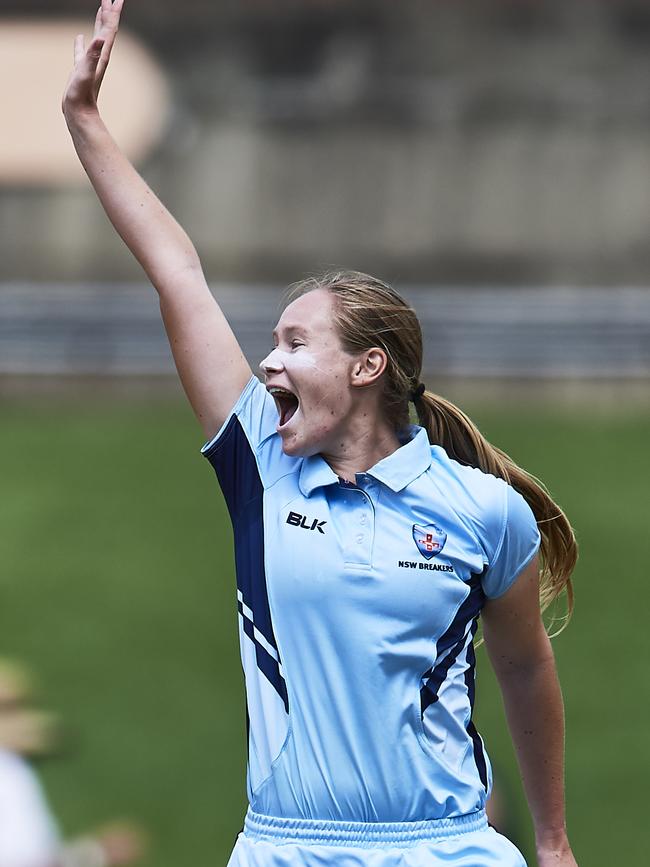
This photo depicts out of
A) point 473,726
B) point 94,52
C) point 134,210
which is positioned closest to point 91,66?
point 94,52

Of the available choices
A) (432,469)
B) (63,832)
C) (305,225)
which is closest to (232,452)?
(432,469)

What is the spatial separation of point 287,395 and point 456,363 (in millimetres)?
16298

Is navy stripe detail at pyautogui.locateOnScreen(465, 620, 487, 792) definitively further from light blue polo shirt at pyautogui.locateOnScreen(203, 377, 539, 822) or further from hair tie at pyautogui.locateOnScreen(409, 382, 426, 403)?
hair tie at pyautogui.locateOnScreen(409, 382, 426, 403)

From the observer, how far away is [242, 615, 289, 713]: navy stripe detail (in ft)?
9.93

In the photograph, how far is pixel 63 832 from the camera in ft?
32.8

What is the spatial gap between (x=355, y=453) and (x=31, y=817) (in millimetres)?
2709

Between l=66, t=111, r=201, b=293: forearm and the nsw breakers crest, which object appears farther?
l=66, t=111, r=201, b=293: forearm

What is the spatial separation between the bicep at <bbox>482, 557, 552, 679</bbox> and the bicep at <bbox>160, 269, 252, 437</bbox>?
65 cm

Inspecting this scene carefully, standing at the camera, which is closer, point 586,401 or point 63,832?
point 63,832

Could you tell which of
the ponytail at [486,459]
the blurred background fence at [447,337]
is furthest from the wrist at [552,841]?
the blurred background fence at [447,337]

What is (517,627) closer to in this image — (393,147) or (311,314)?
(311,314)

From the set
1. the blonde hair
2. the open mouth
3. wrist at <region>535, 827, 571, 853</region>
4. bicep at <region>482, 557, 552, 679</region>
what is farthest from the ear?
wrist at <region>535, 827, 571, 853</region>

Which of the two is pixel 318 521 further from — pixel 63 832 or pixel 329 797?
pixel 63 832

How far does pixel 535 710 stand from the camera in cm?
332
